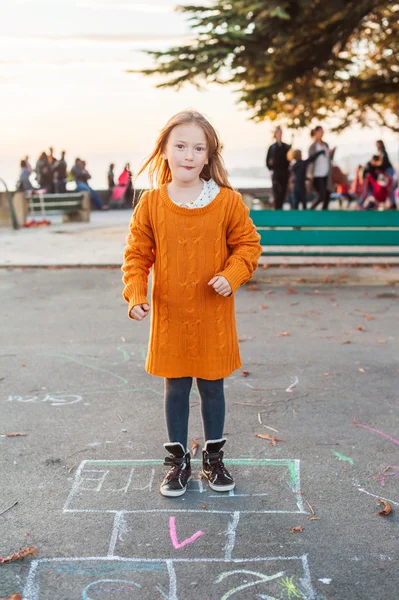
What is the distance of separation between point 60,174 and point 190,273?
18.2 meters

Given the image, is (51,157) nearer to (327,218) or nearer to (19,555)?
(327,218)

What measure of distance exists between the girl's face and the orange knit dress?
13 cm

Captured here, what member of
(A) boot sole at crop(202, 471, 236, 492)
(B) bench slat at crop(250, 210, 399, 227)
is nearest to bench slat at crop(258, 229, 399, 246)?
(B) bench slat at crop(250, 210, 399, 227)

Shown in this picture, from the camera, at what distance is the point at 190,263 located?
3.12 metres

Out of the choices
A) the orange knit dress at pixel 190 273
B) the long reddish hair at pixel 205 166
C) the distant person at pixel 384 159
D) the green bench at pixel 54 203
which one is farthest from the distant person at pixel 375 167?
the orange knit dress at pixel 190 273

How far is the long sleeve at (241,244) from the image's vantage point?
3.14 metres

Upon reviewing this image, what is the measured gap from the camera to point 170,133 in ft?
10.4

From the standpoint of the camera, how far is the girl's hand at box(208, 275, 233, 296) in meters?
3.01

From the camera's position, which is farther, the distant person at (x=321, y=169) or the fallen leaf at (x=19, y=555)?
the distant person at (x=321, y=169)

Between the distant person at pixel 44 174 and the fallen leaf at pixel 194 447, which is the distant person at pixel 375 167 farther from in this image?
the fallen leaf at pixel 194 447

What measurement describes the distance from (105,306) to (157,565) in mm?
5003

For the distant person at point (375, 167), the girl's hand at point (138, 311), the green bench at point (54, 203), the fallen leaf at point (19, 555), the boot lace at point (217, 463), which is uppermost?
the distant person at point (375, 167)

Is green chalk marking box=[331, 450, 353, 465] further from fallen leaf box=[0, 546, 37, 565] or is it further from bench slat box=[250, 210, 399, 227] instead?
bench slat box=[250, 210, 399, 227]

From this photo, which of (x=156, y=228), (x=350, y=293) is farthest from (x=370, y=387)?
(x=350, y=293)
